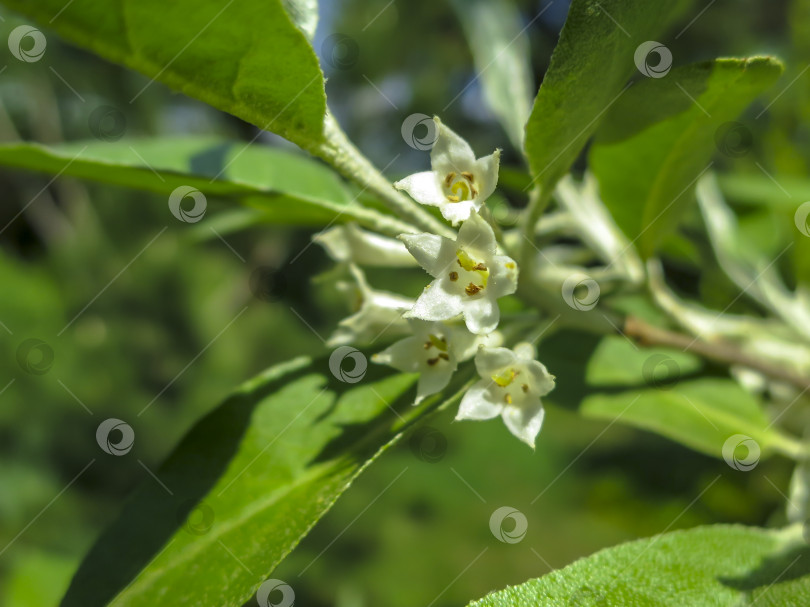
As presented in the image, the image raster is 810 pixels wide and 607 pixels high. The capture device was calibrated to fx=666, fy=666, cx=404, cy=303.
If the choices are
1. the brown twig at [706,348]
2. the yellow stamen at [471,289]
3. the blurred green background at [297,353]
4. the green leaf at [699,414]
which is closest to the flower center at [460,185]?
the yellow stamen at [471,289]

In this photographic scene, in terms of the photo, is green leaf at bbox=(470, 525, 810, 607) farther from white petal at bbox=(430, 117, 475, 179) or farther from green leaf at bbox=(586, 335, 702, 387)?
white petal at bbox=(430, 117, 475, 179)

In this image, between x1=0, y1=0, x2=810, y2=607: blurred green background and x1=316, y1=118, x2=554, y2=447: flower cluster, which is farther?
x1=0, y1=0, x2=810, y2=607: blurred green background

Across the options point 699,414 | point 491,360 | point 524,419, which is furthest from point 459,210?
→ point 699,414

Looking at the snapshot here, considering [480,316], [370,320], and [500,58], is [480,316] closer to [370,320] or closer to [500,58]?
[370,320]

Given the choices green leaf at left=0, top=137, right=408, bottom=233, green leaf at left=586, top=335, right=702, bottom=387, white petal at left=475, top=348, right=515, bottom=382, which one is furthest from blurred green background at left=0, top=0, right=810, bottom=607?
white petal at left=475, top=348, right=515, bottom=382

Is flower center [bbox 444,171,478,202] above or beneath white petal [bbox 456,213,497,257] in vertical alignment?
above
